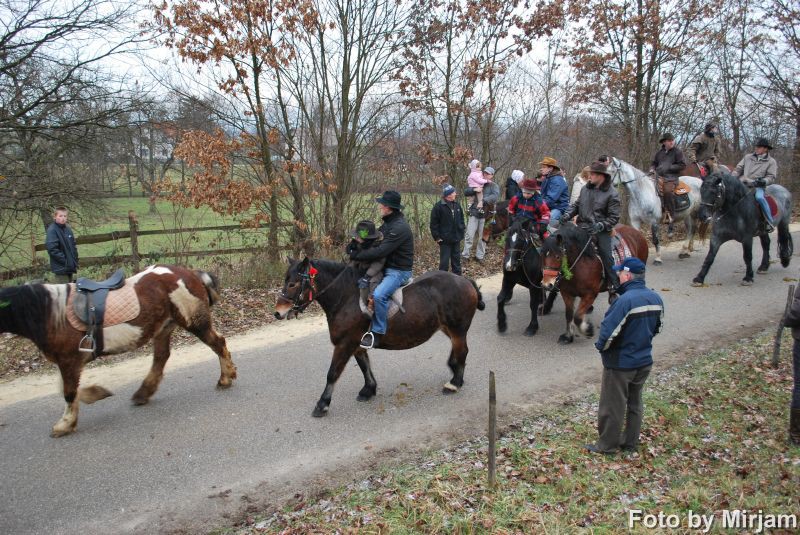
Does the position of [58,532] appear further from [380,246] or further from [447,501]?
[380,246]

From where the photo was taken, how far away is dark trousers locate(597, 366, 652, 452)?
509cm

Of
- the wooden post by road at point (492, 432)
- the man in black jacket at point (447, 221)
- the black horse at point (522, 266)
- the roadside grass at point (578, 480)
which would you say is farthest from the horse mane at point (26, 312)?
the man in black jacket at point (447, 221)

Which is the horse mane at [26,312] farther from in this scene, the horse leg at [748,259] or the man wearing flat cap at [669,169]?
the man wearing flat cap at [669,169]

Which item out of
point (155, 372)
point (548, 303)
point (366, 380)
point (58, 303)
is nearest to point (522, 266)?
point (548, 303)

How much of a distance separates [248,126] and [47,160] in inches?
178

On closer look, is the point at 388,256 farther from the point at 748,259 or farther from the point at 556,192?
the point at 748,259

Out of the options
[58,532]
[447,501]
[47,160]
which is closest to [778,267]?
[447,501]

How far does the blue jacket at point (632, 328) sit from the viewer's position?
4949mm

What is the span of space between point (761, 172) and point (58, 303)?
14546mm

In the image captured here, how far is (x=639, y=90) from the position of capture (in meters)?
20.6

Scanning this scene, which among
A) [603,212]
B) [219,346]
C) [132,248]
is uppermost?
[603,212]

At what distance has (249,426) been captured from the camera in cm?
592

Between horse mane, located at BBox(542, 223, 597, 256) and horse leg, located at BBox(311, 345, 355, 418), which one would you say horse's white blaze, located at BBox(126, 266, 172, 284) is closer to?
horse leg, located at BBox(311, 345, 355, 418)

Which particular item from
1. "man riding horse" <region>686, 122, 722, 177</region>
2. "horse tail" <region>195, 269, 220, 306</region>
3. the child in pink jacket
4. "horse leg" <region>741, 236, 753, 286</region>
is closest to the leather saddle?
"horse tail" <region>195, 269, 220, 306</region>
